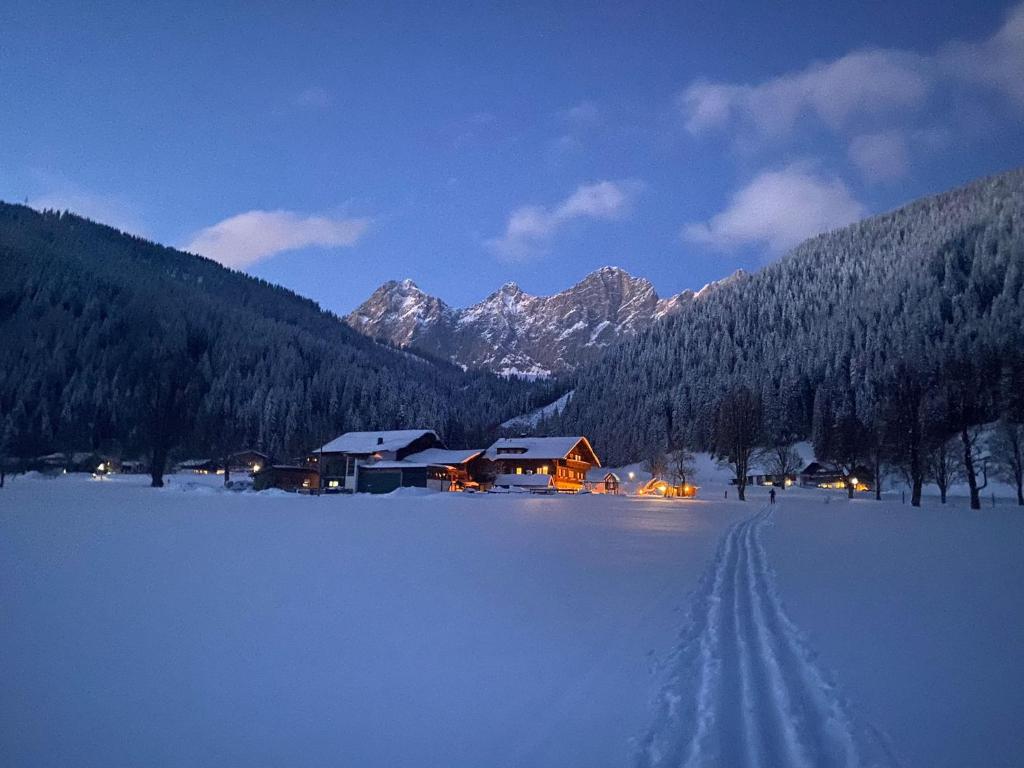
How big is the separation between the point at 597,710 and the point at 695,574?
378 inches

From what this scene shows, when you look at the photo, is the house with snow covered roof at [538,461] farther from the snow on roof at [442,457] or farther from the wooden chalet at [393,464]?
the snow on roof at [442,457]

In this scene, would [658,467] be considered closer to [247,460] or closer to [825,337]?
[825,337]

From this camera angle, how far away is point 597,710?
6398 millimetres

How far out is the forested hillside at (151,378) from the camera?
4253 centimetres

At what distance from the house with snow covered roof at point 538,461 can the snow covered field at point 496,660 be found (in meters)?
71.3

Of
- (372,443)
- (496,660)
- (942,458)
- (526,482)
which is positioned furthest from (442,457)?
(496,660)

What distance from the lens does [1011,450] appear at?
6106 centimetres

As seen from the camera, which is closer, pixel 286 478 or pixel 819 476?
pixel 286 478

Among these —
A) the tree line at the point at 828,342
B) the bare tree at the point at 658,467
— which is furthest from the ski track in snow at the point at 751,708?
the bare tree at the point at 658,467

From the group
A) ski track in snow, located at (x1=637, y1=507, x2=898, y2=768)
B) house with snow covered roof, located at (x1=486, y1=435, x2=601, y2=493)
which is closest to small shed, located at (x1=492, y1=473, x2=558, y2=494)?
house with snow covered roof, located at (x1=486, y1=435, x2=601, y2=493)

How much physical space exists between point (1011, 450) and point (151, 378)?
289ft

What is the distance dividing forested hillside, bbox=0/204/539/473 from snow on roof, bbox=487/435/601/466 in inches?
1644

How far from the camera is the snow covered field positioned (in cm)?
550

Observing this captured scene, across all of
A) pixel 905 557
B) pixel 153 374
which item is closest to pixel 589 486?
pixel 153 374
